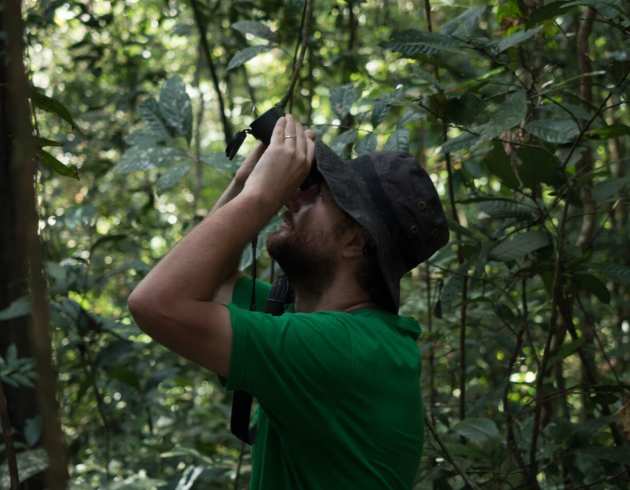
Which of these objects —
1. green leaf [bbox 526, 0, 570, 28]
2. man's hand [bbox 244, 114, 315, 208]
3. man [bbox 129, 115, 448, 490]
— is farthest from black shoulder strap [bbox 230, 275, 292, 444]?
green leaf [bbox 526, 0, 570, 28]

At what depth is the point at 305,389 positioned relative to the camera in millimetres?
1611

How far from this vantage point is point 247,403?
5.84ft

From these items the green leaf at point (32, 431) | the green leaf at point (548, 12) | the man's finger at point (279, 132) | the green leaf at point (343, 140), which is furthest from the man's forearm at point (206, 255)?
the green leaf at point (32, 431)

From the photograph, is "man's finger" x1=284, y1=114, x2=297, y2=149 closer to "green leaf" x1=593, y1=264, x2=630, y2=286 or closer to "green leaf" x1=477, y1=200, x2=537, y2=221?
"green leaf" x1=477, y1=200, x2=537, y2=221

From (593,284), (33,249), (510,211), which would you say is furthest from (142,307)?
(593,284)

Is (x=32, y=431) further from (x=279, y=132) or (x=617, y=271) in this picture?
(x=617, y=271)

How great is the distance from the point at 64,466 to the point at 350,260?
1.16 m

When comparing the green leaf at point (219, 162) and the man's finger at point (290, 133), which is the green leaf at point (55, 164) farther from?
the green leaf at point (219, 162)

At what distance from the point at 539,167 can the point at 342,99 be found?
0.63 m

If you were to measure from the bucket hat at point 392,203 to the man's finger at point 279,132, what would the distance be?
0.29ft

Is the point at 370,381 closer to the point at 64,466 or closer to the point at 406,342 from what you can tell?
the point at 406,342

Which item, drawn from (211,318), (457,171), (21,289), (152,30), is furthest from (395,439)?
(152,30)

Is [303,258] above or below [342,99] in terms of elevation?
below

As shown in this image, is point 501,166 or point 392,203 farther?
point 501,166
